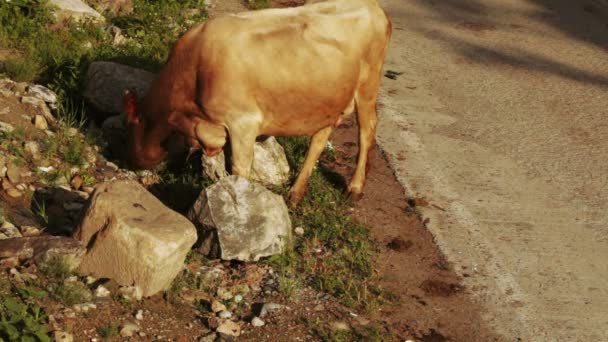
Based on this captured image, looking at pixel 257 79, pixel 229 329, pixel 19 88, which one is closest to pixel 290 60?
pixel 257 79

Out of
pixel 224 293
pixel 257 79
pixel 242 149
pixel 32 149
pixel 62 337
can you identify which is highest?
pixel 257 79


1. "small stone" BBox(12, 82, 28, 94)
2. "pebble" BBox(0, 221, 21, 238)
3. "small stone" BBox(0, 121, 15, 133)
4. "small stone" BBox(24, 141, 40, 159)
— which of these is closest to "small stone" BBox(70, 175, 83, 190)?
"small stone" BBox(24, 141, 40, 159)

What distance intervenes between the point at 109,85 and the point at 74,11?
2.07 m

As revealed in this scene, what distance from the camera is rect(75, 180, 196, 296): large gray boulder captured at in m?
5.55

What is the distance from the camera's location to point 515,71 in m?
10.4

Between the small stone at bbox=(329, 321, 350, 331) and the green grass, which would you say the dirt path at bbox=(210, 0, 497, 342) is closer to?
the green grass

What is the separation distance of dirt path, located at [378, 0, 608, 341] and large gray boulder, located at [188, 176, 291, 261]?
4.29ft

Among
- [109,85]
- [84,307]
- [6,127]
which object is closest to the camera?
[84,307]

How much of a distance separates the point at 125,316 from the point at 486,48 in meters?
6.53

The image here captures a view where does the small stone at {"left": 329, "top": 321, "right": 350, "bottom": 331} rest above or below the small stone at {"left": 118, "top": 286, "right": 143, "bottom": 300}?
below

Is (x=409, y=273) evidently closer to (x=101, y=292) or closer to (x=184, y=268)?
(x=184, y=268)

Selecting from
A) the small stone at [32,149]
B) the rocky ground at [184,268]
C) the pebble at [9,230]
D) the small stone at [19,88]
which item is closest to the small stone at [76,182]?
the rocky ground at [184,268]

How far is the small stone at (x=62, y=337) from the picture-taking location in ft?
16.8

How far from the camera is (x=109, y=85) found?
7.87 m
